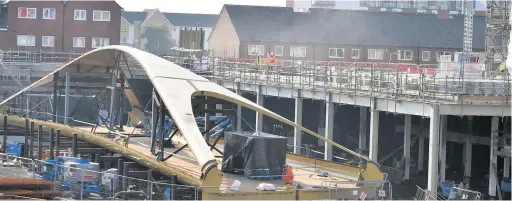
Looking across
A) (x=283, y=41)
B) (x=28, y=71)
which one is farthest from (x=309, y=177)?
(x=283, y=41)

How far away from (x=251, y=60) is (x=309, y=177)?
138 feet

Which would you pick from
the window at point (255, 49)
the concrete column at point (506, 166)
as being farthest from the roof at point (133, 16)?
the concrete column at point (506, 166)

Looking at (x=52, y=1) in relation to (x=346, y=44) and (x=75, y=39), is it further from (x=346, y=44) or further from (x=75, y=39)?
(x=346, y=44)

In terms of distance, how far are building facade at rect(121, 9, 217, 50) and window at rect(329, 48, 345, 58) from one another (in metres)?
35.5

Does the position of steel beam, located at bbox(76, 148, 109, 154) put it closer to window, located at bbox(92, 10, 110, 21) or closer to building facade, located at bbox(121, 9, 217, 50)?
window, located at bbox(92, 10, 110, 21)

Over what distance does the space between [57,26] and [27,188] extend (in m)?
47.2

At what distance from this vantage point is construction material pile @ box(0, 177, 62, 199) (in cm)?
2550

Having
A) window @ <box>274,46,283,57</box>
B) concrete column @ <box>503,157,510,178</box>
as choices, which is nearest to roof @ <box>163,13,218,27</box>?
window @ <box>274,46,283,57</box>

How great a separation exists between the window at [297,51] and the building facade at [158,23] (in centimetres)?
3433

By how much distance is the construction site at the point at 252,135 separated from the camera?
2798 cm

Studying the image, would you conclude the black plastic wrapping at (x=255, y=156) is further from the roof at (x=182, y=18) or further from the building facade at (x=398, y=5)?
the roof at (x=182, y=18)

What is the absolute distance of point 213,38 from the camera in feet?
280

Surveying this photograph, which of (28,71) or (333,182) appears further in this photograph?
(28,71)

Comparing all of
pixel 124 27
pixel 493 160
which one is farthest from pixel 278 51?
pixel 493 160
